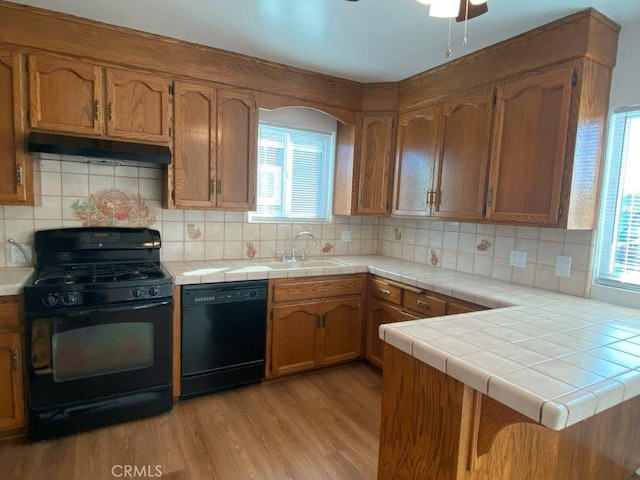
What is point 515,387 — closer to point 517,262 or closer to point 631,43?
point 517,262

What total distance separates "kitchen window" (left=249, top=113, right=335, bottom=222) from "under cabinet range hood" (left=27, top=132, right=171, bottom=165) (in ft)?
2.98

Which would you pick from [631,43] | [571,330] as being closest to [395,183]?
[631,43]

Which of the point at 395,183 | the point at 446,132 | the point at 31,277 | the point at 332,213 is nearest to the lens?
the point at 31,277

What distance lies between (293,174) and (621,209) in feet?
7.58

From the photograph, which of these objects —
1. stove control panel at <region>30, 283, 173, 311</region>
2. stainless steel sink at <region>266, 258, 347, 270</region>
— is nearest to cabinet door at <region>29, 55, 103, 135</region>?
stove control panel at <region>30, 283, 173, 311</region>

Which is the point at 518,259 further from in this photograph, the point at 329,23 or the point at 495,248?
the point at 329,23

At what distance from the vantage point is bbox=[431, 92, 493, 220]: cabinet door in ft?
7.82

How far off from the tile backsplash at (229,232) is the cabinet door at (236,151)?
29cm

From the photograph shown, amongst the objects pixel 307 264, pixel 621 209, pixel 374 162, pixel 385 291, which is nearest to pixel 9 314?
pixel 307 264

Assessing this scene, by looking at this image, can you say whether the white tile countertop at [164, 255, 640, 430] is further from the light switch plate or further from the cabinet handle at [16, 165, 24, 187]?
the cabinet handle at [16, 165, 24, 187]

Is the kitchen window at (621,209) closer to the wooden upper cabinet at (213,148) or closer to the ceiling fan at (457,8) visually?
the ceiling fan at (457,8)

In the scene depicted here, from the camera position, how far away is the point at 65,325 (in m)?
1.98

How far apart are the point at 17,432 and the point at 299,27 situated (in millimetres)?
2789

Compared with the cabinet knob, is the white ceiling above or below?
above
